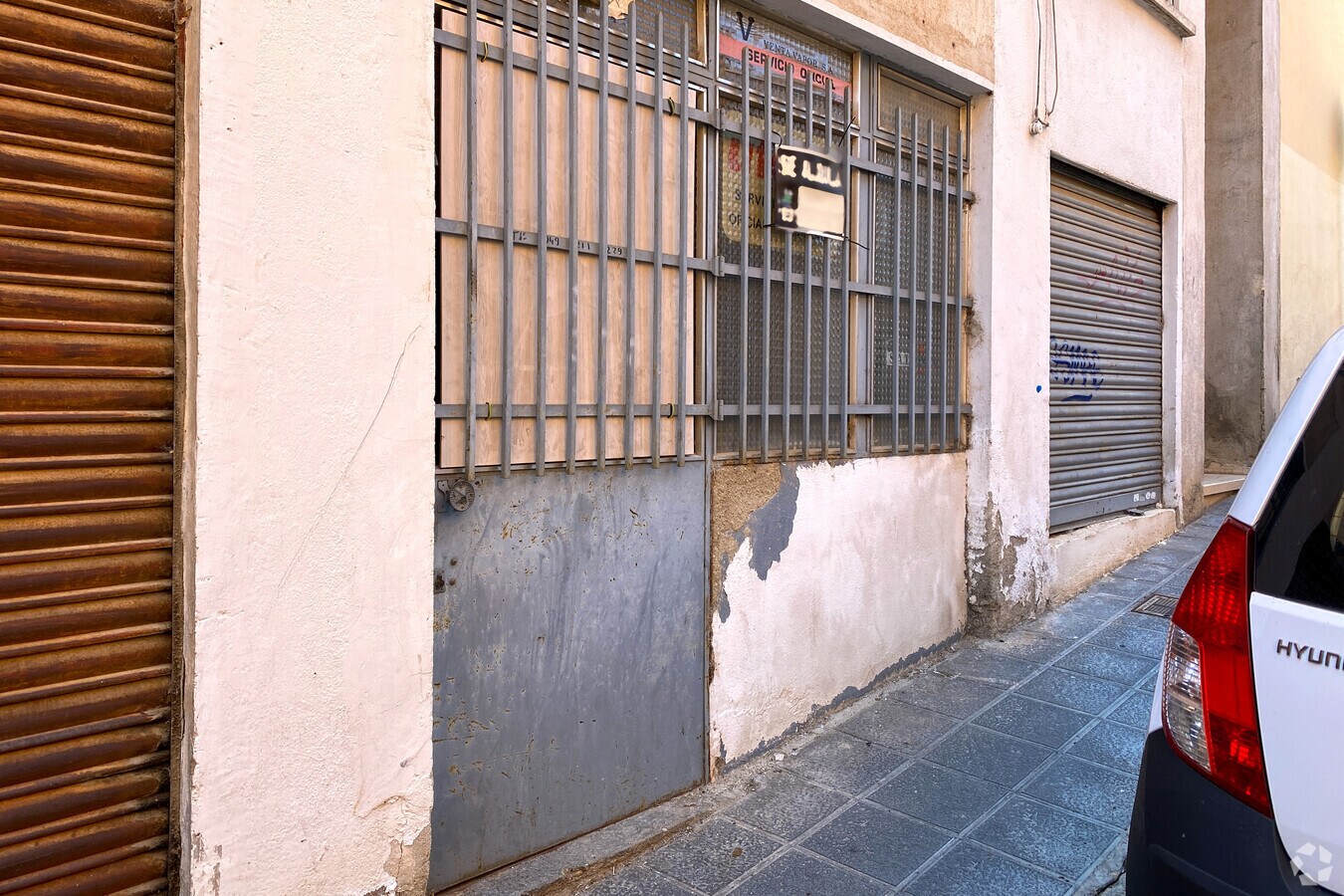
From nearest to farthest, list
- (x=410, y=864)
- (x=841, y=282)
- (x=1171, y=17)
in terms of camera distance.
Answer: (x=410, y=864) < (x=841, y=282) < (x=1171, y=17)

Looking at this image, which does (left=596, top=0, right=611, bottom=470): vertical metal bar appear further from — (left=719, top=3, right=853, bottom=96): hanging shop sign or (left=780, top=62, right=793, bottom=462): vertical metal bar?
(left=780, top=62, right=793, bottom=462): vertical metal bar

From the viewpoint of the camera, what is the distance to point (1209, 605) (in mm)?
1815

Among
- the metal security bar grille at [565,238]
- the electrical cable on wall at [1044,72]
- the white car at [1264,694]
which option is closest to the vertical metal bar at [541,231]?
the metal security bar grille at [565,238]

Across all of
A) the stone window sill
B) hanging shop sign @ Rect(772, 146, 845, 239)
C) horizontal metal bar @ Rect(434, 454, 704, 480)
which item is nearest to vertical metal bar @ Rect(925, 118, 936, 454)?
hanging shop sign @ Rect(772, 146, 845, 239)

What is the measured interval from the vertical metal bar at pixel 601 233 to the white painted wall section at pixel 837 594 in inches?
36.2

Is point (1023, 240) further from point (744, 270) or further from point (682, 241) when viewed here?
point (682, 241)

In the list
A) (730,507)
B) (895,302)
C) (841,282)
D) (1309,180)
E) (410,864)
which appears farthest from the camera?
(1309,180)

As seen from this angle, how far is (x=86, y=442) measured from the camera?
222cm

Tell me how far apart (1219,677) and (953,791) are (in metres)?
2.11

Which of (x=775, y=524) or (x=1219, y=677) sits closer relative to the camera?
(x=1219, y=677)

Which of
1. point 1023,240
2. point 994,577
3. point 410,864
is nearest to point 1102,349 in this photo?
point 1023,240

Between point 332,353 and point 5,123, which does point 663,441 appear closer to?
point 332,353

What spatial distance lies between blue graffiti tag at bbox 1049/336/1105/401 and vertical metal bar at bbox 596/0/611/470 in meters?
3.90

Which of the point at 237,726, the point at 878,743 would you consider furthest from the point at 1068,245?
the point at 237,726
